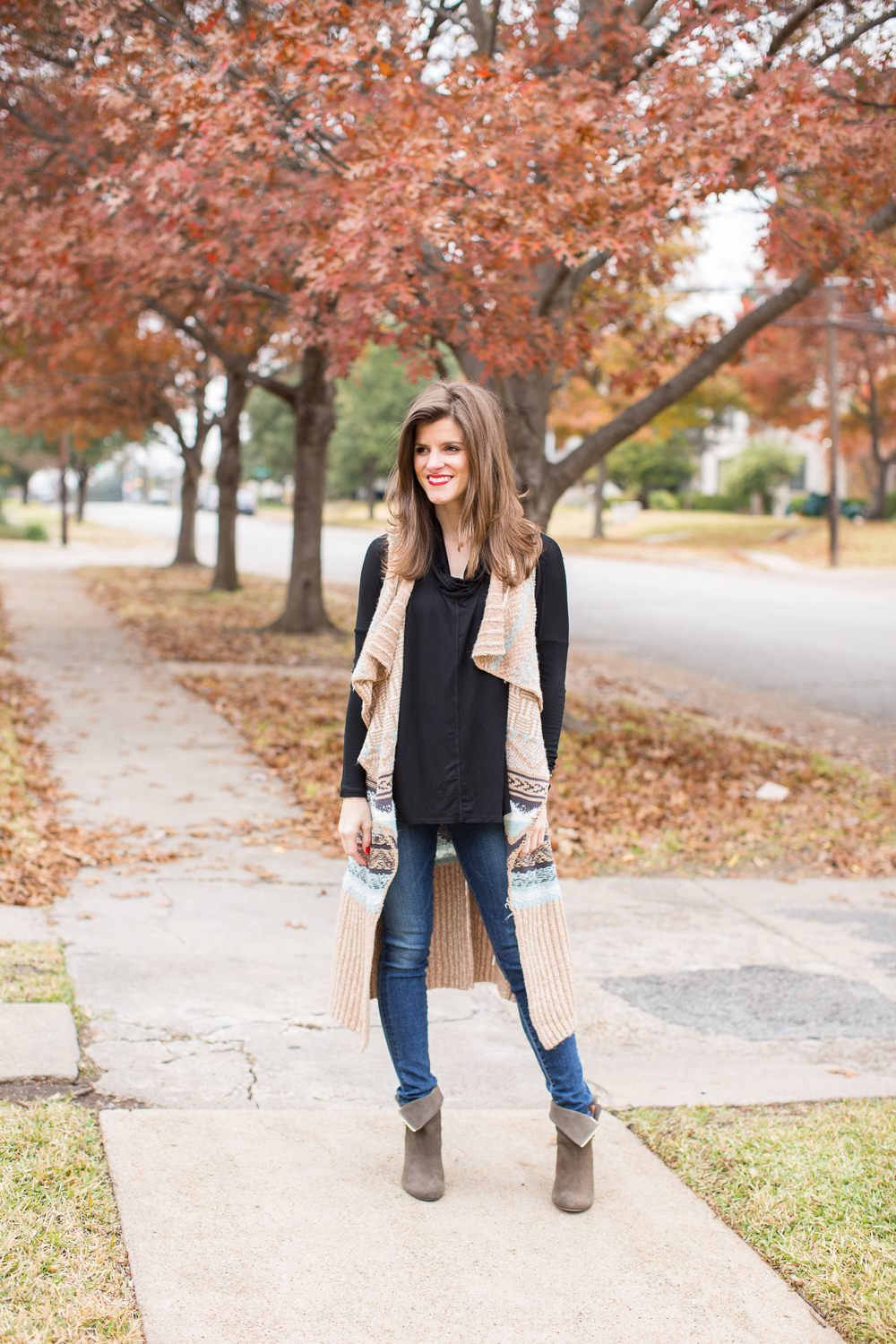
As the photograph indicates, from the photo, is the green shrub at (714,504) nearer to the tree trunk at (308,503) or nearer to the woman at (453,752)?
the tree trunk at (308,503)

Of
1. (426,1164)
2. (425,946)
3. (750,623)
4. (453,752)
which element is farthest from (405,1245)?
(750,623)

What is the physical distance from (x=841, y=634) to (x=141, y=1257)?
15238 millimetres

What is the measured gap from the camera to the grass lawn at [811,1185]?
2.57 metres

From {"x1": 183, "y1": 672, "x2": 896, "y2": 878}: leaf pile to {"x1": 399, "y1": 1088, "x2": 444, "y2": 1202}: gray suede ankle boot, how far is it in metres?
3.07

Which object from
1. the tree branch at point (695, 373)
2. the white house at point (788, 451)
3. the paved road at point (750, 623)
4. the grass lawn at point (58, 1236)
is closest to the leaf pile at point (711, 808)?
the tree branch at point (695, 373)

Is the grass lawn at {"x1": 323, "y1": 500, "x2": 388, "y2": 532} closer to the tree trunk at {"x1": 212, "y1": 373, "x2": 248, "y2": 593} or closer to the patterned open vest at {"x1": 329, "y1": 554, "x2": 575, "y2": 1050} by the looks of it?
the tree trunk at {"x1": 212, "y1": 373, "x2": 248, "y2": 593}

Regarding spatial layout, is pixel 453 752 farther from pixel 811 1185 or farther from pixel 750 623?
pixel 750 623

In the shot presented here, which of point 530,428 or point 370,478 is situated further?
point 370,478

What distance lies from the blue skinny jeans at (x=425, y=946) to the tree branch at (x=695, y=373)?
6.19 m

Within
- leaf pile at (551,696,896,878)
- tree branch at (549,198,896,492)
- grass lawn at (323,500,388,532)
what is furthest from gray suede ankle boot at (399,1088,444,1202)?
grass lawn at (323,500,388,532)

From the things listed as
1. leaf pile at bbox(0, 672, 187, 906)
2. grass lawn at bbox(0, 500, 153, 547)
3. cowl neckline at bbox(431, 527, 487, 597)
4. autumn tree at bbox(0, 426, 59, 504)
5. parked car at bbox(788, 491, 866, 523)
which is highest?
autumn tree at bbox(0, 426, 59, 504)

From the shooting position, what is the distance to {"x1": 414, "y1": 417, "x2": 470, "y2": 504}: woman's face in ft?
9.14

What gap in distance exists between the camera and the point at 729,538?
37.1m

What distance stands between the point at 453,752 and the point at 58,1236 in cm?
132
